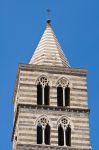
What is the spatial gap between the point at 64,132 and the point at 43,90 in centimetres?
261

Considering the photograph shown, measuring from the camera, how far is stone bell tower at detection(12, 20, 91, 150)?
117 feet

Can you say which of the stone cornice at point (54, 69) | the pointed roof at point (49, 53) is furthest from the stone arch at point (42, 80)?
the pointed roof at point (49, 53)

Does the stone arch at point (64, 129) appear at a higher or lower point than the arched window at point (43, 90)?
lower

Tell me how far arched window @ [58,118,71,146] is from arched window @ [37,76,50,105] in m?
1.46

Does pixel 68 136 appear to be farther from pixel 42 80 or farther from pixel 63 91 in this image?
pixel 42 80

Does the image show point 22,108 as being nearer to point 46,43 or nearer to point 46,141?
point 46,141

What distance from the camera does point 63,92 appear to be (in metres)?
37.2

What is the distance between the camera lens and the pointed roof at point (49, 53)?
38125mm

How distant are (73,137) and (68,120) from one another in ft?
3.39

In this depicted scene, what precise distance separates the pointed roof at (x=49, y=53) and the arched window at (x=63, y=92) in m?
1.13

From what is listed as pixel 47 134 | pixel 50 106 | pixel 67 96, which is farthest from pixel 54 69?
pixel 47 134

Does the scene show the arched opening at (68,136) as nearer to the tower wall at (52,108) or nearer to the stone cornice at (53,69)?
the tower wall at (52,108)

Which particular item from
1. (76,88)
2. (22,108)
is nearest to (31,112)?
(22,108)

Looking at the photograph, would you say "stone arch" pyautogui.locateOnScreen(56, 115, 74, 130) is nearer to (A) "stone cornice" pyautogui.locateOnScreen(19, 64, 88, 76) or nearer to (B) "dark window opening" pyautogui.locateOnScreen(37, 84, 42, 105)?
(B) "dark window opening" pyautogui.locateOnScreen(37, 84, 42, 105)
